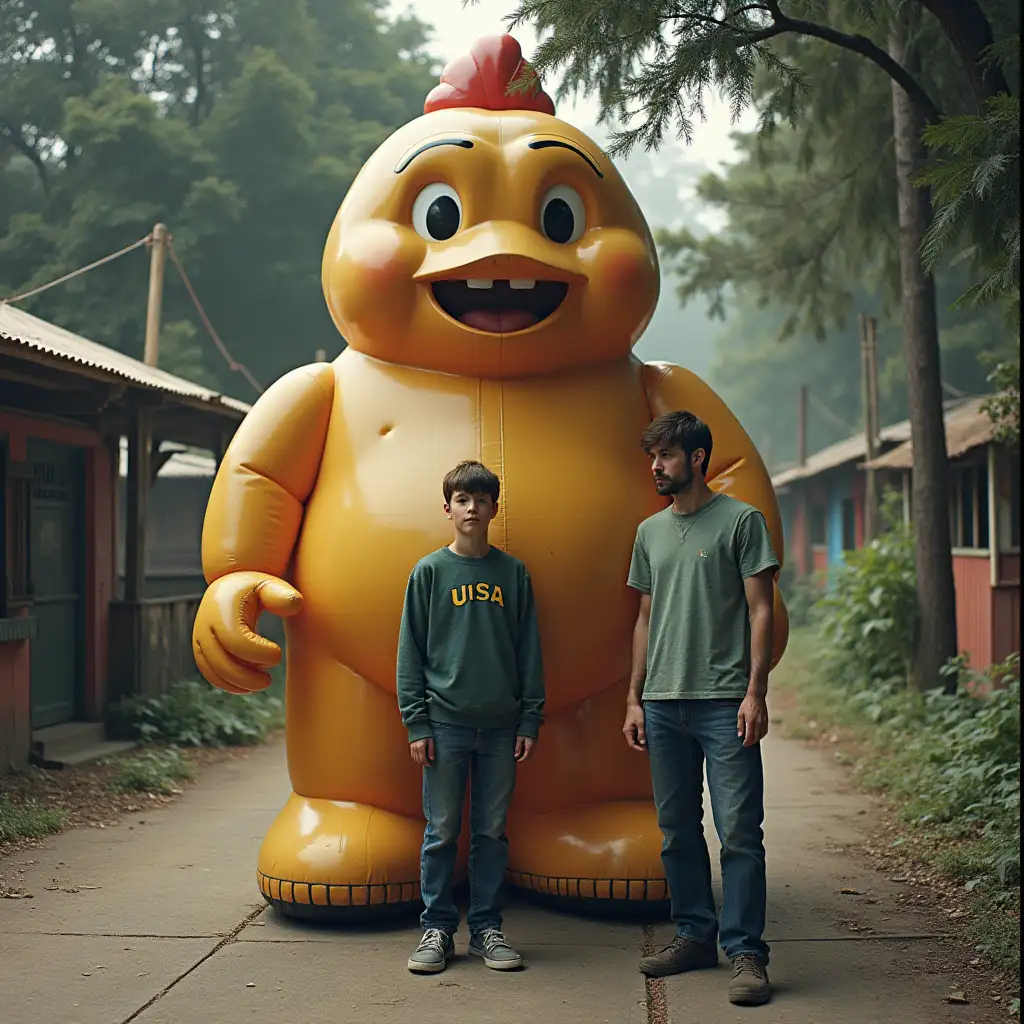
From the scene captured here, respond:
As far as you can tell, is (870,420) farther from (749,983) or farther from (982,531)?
(749,983)

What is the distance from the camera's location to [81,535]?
9891mm

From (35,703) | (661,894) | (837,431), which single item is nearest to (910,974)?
(661,894)

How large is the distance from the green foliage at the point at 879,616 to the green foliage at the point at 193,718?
4986 mm

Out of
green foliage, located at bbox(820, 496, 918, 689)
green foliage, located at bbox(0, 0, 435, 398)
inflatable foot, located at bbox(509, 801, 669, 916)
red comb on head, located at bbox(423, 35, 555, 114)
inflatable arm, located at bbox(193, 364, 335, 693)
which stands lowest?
inflatable foot, located at bbox(509, 801, 669, 916)

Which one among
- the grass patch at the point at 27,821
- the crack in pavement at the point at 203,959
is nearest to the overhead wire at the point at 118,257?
the grass patch at the point at 27,821

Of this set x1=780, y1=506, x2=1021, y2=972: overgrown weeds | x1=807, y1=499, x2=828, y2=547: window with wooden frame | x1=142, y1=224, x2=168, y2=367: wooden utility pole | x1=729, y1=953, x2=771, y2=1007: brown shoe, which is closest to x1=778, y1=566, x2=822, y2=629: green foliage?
x1=807, y1=499, x2=828, y2=547: window with wooden frame

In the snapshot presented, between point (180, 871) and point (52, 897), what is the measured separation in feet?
2.01

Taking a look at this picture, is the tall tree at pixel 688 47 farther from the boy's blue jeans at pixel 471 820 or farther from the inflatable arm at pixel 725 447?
the boy's blue jeans at pixel 471 820

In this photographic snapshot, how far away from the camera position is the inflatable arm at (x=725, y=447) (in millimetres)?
4758

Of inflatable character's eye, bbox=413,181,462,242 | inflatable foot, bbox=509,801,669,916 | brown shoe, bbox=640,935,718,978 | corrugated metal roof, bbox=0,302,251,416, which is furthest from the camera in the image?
corrugated metal roof, bbox=0,302,251,416

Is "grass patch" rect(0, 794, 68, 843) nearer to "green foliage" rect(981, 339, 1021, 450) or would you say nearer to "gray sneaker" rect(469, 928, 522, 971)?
"gray sneaker" rect(469, 928, 522, 971)

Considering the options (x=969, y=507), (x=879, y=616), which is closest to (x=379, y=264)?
(x=879, y=616)

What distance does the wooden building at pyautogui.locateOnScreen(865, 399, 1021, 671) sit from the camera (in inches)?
412

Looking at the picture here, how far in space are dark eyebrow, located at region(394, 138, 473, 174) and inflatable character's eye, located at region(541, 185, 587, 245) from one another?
0.35 metres
